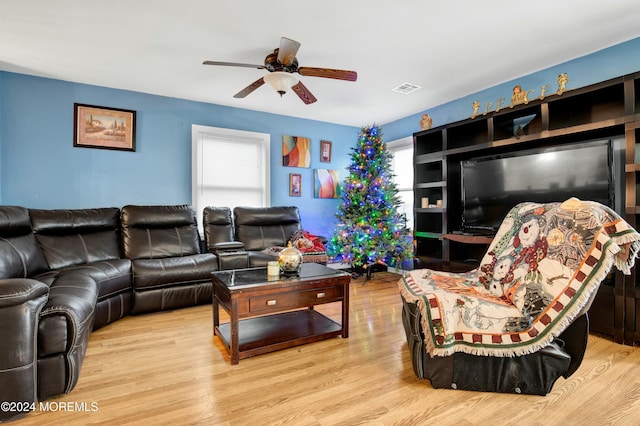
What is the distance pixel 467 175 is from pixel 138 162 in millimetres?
4168

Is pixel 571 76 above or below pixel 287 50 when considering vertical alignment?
above

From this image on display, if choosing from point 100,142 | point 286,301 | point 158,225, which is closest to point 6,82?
point 100,142

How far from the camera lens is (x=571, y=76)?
317 cm

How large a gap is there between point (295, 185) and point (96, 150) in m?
2.71

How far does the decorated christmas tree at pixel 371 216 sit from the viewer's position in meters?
4.58

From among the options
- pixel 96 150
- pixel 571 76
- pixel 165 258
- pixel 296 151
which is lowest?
pixel 165 258

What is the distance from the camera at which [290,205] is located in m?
5.14

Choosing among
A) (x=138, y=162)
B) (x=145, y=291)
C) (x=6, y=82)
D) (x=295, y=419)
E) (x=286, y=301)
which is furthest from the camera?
(x=138, y=162)

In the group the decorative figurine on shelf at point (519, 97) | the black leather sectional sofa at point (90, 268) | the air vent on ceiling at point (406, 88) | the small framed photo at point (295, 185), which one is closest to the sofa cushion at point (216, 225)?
the black leather sectional sofa at point (90, 268)

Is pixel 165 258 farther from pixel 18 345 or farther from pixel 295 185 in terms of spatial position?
pixel 295 185

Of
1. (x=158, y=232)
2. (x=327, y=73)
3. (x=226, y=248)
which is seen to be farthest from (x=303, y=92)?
(x=158, y=232)

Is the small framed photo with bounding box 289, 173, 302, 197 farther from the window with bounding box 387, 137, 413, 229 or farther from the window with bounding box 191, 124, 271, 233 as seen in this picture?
the window with bounding box 387, 137, 413, 229

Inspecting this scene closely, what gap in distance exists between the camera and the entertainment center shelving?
249 centimetres

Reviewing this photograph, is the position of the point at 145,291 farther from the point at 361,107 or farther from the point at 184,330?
the point at 361,107
